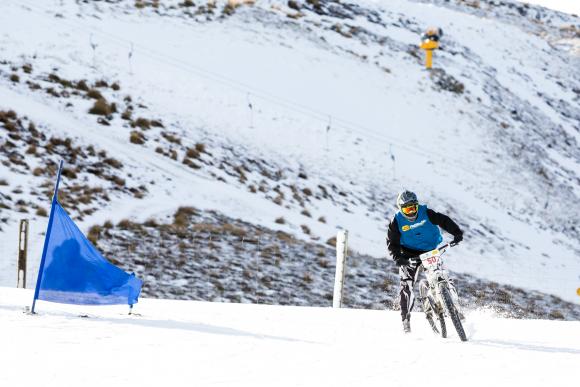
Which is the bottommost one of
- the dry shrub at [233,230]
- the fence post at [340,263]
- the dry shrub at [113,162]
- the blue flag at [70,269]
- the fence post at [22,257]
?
the dry shrub at [113,162]

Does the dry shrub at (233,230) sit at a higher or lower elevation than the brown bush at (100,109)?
higher

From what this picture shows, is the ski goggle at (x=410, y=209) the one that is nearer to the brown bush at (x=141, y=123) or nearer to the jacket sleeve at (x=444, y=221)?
the jacket sleeve at (x=444, y=221)

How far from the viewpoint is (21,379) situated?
544 cm

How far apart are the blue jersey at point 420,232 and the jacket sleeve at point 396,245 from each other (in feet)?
0.18

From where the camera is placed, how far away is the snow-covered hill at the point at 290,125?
23.4 m

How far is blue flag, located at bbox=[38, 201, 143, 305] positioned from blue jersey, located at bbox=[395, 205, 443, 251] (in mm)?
3333

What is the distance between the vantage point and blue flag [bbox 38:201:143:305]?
868 cm

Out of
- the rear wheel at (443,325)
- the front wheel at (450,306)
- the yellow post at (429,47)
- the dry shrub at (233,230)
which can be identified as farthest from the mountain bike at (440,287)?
the yellow post at (429,47)

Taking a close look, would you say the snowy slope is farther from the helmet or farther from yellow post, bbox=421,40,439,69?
yellow post, bbox=421,40,439,69

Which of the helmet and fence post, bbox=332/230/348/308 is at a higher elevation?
the helmet

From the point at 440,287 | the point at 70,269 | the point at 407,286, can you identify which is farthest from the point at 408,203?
the point at 70,269

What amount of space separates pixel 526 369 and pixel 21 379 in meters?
4.30

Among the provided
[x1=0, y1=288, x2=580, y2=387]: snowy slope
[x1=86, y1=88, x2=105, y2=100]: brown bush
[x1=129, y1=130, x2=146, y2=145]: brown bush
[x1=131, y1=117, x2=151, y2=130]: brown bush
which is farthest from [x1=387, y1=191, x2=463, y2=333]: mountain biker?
[x1=86, y1=88, x2=105, y2=100]: brown bush

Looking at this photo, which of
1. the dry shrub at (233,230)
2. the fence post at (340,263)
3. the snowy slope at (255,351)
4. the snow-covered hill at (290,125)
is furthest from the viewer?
the snow-covered hill at (290,125)
